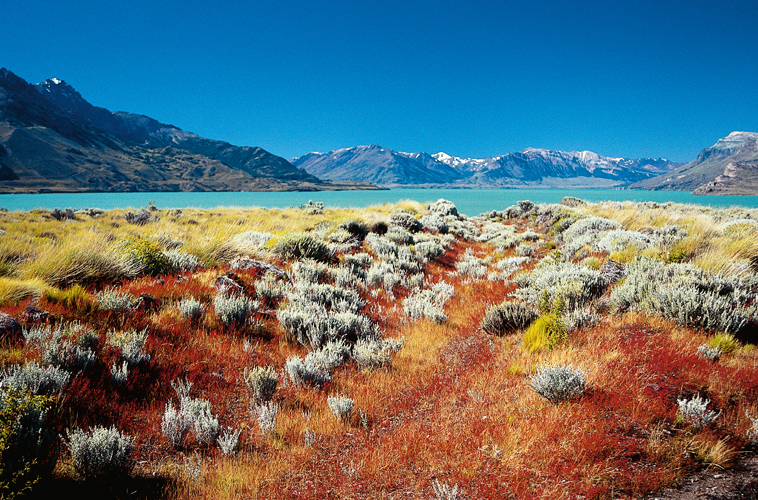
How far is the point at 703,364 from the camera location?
3500mm

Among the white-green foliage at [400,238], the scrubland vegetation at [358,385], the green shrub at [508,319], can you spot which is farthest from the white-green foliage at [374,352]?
the white-green foliage at [400,238]

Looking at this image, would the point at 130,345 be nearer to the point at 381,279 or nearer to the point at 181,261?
the point at 181,261

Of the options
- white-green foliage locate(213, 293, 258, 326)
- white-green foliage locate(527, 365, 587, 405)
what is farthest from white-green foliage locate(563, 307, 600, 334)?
white-green foliage locate(213, 293, 258, 326)

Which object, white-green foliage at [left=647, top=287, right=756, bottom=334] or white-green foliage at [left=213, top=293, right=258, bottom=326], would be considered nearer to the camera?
white-green foliage at [left=647, top=287, right=756, bottom=334]

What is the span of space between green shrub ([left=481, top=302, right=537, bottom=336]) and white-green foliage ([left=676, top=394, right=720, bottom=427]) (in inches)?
97.8

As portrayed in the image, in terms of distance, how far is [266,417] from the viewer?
2.98m

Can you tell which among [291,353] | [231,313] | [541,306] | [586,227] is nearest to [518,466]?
[291,353]

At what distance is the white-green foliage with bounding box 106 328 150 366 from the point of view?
3477mm

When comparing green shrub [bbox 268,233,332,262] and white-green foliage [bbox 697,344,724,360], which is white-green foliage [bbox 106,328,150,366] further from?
white-green foliage [bbox 697,344,724,360]

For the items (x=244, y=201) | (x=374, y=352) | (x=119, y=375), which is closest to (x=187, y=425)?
(x=119, y=375)

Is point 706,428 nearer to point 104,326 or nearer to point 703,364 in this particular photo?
point 703,364

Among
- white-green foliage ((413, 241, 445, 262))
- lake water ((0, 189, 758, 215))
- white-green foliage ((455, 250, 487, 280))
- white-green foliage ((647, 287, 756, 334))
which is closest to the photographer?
white-green foliage ((647, 287, 756, 334))

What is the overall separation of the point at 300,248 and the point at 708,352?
8644 mm

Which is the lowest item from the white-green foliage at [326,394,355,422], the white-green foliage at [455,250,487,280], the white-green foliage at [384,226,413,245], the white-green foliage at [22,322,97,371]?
the white-green foliage at [326,394,355,422]
